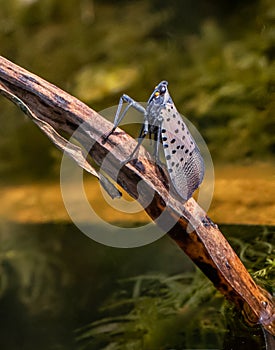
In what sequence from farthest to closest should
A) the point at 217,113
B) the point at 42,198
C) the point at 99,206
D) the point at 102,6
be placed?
the point at 102,6 < the point at 217,113 < the point at 42,198 < the point at 99,206

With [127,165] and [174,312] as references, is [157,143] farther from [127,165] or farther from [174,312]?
[174,312]

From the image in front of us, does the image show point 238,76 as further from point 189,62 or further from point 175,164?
point 175,164

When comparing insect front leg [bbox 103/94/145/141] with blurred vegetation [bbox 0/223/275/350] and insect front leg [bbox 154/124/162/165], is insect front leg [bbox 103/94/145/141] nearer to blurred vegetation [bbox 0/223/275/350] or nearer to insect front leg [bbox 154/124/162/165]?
insect front leg [bbox 154/124/162/165]

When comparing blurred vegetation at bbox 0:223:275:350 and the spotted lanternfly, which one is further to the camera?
blurred vegetation at bbox 0:223:275:350

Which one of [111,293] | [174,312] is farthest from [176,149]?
[111,293]

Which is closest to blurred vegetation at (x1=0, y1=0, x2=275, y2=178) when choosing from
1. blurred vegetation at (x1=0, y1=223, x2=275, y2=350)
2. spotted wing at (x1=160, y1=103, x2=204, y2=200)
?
blurred vegetation at (x1=0, y1=223, x2=275, y2=350)

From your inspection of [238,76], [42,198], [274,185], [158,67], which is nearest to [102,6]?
[158,67]
